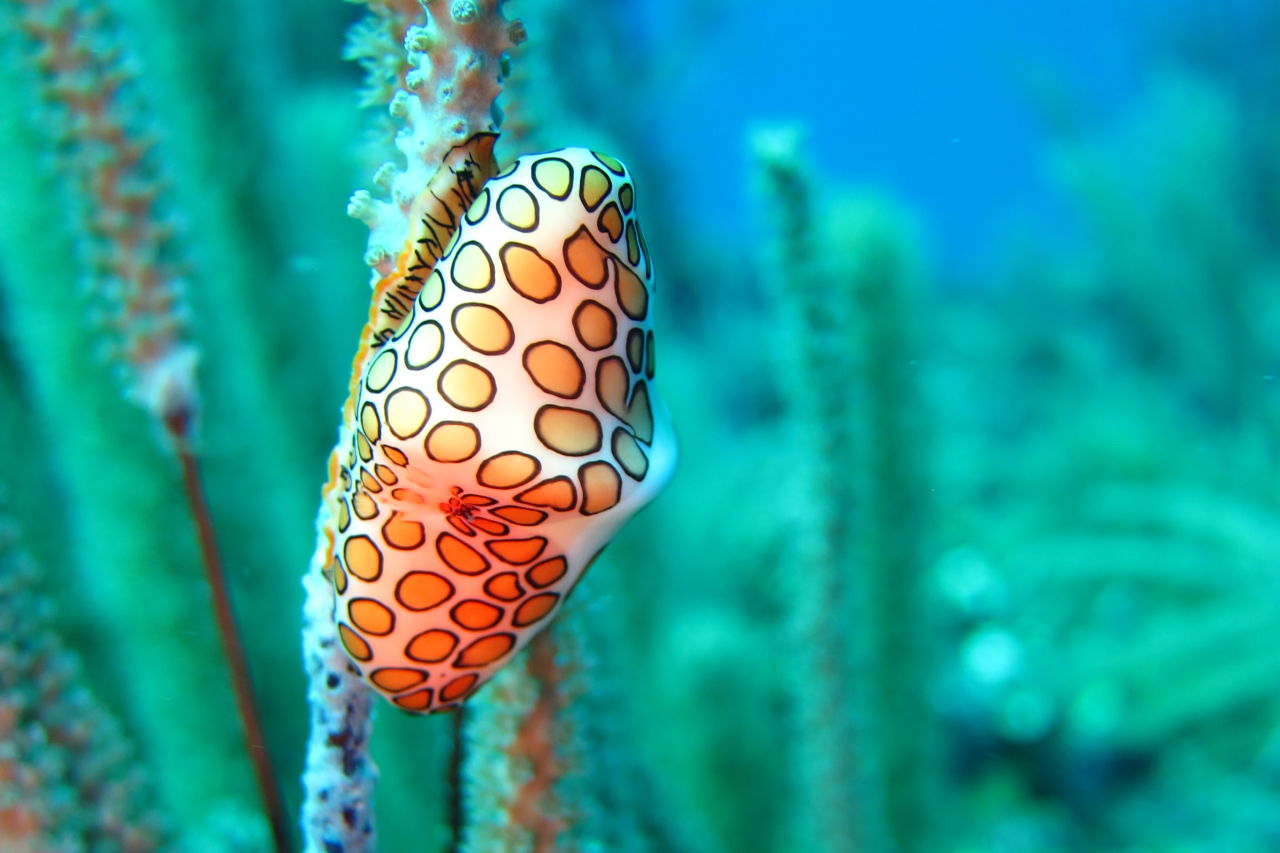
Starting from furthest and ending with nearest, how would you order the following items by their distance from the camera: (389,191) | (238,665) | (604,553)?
(604,553) → (238,665) → (389,191)

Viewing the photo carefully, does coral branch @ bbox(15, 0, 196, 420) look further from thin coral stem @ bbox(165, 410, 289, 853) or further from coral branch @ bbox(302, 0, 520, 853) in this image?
coral branch @ bbox(302, 0, 520, 853)

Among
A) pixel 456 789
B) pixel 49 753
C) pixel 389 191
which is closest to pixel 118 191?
pixel 389 191

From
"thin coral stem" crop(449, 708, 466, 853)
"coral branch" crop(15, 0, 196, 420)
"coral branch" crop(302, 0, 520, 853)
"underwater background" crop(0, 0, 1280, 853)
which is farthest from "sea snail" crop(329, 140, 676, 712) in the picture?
"coral branch" crop(15, 0, 196, 420)

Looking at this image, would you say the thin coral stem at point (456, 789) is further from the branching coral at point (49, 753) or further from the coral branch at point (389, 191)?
the branching coral at point (49, 753)

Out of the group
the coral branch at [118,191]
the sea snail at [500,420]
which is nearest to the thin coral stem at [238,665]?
the coral branch at [118,191]

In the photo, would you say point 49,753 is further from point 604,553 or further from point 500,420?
point 604,553
